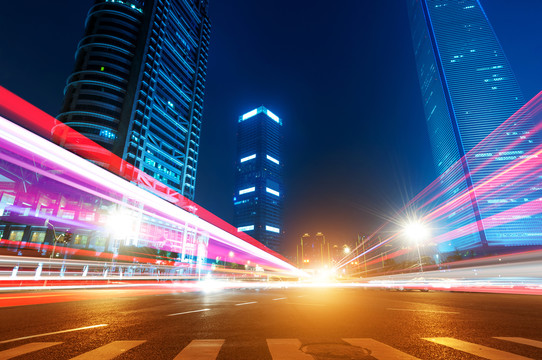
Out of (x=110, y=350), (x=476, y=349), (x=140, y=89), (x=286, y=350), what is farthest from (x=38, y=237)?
(x=476, y=349)

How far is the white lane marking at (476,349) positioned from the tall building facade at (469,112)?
3676 inches

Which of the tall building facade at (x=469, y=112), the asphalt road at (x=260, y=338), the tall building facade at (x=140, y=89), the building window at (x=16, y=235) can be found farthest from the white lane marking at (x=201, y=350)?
the tall building facade at (x=469, y=112)

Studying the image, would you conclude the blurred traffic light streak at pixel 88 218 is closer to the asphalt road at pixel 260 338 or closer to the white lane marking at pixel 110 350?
the asphalt road at pixel 260 338

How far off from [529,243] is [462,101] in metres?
56.1

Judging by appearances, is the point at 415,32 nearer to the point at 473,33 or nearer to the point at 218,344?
the point at 473,33

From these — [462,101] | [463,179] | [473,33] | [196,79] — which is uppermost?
[473,33]

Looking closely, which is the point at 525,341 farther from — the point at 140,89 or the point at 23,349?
the point at 140,89

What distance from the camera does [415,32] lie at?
150 m

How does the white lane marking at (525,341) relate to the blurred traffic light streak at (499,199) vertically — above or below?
below

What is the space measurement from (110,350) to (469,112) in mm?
126384

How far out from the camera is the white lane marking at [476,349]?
3.57 m

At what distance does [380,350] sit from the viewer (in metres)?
3.88

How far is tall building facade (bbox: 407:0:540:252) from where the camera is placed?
8331cm

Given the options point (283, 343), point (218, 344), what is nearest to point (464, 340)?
point (283, 343)
